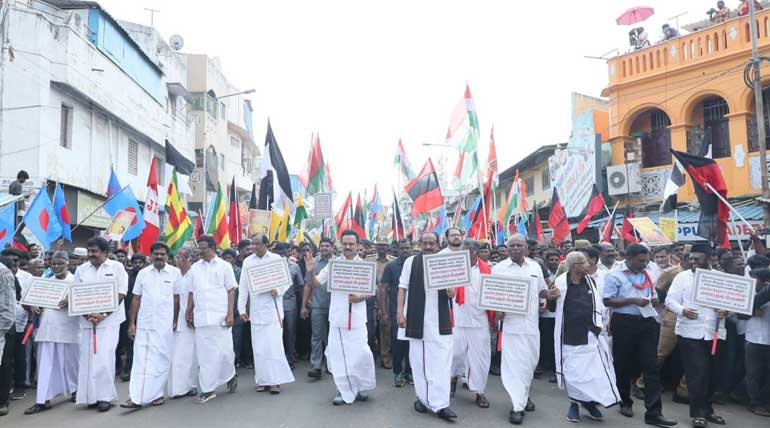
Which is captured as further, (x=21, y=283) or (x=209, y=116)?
(x=209, y=116)

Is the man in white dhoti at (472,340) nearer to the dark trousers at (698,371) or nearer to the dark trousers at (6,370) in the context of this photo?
the dark trousers at (698,371)

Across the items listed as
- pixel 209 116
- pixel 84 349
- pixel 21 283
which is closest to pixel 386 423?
pixel 84 349

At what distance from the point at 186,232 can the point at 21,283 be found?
486 centimetres

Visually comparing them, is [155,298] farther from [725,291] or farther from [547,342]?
[725,291]

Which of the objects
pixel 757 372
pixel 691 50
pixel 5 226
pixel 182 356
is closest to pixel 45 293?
pixel 182 356

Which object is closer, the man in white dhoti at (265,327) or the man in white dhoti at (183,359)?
the man in white dhoti at (183,359)

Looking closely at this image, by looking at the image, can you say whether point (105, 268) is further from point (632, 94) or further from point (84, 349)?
point (632, 94)

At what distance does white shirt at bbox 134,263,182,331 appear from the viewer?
689cm

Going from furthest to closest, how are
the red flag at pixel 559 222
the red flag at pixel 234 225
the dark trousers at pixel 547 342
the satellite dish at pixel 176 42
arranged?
the satellite dish at pixel 176 42 → the red flag at pixel 559 222 → the red flag at pixel 234 225 → the dark trousers at pixel 547 342

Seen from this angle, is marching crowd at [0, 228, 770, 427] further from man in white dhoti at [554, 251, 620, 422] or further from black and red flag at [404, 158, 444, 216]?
black and red flag at [404, 158, 444, 216]

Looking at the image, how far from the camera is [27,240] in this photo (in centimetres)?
1177

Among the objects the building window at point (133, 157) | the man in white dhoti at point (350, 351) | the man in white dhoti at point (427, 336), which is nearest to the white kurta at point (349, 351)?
the man in white dhoti at point (350, 351)

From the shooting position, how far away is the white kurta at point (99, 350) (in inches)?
259

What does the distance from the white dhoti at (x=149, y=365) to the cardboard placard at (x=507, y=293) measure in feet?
11.7
